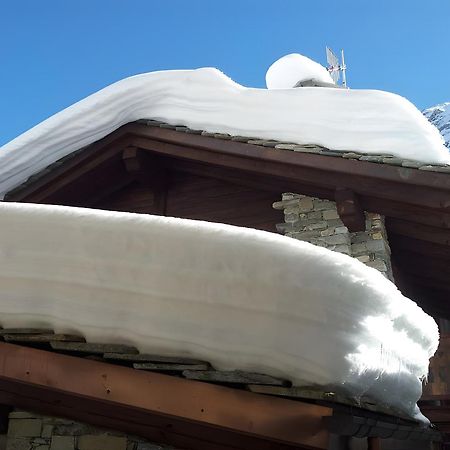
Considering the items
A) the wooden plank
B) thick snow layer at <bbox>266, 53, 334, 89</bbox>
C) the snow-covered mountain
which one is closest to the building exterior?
the wooden plank

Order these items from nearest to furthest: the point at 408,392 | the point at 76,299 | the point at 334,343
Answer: the point at 334,343 < the point at 76,299 < the point at 408,392

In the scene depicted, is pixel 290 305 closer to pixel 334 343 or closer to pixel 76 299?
pixel 334 343

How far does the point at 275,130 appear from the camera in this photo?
5781 millimetres

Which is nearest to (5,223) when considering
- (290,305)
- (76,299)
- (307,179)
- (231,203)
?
(76,299)

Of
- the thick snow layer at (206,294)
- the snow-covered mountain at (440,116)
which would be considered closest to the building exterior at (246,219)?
the thick snow layer at (206,294)

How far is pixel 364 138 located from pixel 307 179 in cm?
66

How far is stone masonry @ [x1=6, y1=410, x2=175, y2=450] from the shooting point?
3480 mm

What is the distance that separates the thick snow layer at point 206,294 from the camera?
1945 mm

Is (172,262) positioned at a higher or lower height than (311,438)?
higher

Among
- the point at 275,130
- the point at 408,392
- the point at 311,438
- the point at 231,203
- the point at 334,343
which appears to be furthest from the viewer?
the point at 231,203

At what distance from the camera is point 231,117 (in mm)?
6062

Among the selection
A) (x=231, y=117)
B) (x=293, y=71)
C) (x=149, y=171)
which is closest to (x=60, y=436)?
(x=231, y=117)

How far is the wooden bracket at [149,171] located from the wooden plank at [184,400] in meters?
4.30

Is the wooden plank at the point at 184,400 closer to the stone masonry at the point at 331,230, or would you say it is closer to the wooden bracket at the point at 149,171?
the stone masonry at the point at 331,230
